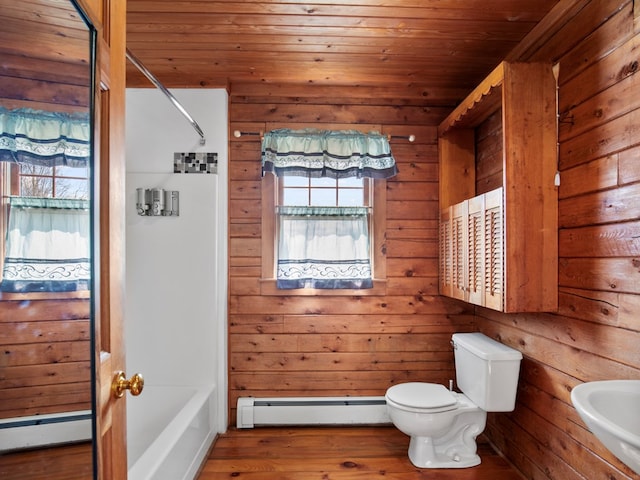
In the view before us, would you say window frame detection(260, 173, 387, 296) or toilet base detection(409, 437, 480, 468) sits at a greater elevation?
window frame detection(260, 173, 387, 296)

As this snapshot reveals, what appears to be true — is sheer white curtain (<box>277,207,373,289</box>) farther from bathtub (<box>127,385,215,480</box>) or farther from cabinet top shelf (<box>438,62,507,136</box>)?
bathtub (<box>127,385,215,480</box>)

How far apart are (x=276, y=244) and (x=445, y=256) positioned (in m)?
1.18

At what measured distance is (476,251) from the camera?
2172 millimetres

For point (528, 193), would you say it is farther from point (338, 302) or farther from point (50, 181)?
point (50, 181)

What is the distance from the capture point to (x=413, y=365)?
2.69 metres

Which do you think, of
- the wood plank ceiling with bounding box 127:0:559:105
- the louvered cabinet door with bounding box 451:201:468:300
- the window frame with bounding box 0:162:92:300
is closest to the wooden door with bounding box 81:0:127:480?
the window frame with bounding box 0:162:92:300

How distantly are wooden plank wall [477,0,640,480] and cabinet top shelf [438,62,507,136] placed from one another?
0.26 meters

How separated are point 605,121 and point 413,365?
1862 mm

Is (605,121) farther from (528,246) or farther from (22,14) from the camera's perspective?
(22,14)

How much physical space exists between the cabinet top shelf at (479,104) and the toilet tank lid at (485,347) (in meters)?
1.37

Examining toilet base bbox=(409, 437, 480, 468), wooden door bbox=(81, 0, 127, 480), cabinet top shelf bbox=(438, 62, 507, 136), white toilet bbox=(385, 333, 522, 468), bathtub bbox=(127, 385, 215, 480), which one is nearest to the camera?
wooden door bbox=(81, 0, 127, 480)

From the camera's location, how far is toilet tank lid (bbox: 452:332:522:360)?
6.61 ft

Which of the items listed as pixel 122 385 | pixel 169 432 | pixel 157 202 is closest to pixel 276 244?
pixel 157 202

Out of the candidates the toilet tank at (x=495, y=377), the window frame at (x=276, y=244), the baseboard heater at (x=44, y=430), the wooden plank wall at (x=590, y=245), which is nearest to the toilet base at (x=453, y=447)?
the toilet tank at (x=495, y=377)
